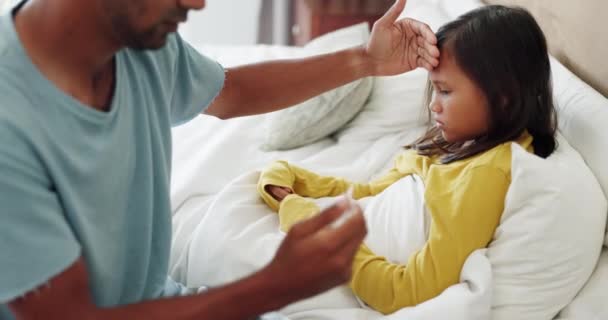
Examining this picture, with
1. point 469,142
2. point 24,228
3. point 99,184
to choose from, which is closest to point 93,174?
point 99,184

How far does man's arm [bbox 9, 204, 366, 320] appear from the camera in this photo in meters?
0.80

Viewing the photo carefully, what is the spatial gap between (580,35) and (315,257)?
932mm

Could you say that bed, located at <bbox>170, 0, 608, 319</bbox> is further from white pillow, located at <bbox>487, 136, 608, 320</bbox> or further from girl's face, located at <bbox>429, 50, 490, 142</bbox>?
girl's face, located at <bbox>429, 50, 490, 142</bbox>

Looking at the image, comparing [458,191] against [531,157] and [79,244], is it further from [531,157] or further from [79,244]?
[79,244]

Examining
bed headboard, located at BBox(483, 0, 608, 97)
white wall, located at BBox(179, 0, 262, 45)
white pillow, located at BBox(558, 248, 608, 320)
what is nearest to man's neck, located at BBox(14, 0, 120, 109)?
white pillow, located at BBox(558, 248, 608, 320)

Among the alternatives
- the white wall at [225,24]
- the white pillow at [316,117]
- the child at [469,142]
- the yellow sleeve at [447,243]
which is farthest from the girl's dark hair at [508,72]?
the white wall at [225,24]

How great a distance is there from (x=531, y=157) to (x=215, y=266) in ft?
1.93

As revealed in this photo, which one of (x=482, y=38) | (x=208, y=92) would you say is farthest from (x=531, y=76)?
(x=208, y=92)

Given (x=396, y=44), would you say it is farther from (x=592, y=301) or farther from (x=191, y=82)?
(x=592, y=301)

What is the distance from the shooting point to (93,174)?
3.00ft

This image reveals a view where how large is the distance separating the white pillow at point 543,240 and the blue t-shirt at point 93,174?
53 centimetres

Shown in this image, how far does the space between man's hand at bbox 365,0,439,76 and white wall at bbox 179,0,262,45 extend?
2.16m

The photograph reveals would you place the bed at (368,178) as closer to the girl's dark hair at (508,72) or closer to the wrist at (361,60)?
the girl's dark hair at (508,72)

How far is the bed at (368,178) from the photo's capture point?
1.16 meters
